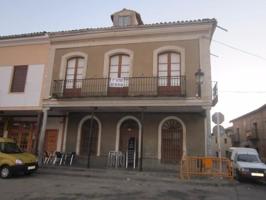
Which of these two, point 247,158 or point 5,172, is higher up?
point 247,158

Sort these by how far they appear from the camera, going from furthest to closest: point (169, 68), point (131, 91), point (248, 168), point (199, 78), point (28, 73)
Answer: point (28, 73) < point (169, 68) < point (131, 91) < point (199, 78) < point (248, 168)

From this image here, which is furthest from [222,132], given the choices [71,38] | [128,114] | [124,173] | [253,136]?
[253,136]

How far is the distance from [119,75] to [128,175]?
18.4 ft

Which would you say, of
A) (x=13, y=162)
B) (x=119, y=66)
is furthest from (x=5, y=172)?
(x=119, y=66)

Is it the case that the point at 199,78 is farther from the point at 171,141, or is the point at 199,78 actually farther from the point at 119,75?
the point at 119,75

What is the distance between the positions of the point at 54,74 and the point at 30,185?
305 inches

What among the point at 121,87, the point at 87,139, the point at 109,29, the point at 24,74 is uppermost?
the point at 109,29

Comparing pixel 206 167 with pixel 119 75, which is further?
pixel 119 75

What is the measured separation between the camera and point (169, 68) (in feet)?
45.5

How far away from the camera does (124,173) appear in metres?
11.9

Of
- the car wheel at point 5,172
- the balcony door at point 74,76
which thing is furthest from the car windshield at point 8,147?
the balcony door at point 74,76

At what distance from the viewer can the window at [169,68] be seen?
13555 millimetres

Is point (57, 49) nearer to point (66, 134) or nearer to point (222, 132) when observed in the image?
point (66, 134)

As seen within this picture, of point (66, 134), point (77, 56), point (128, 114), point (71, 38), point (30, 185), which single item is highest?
point (71, 38)
